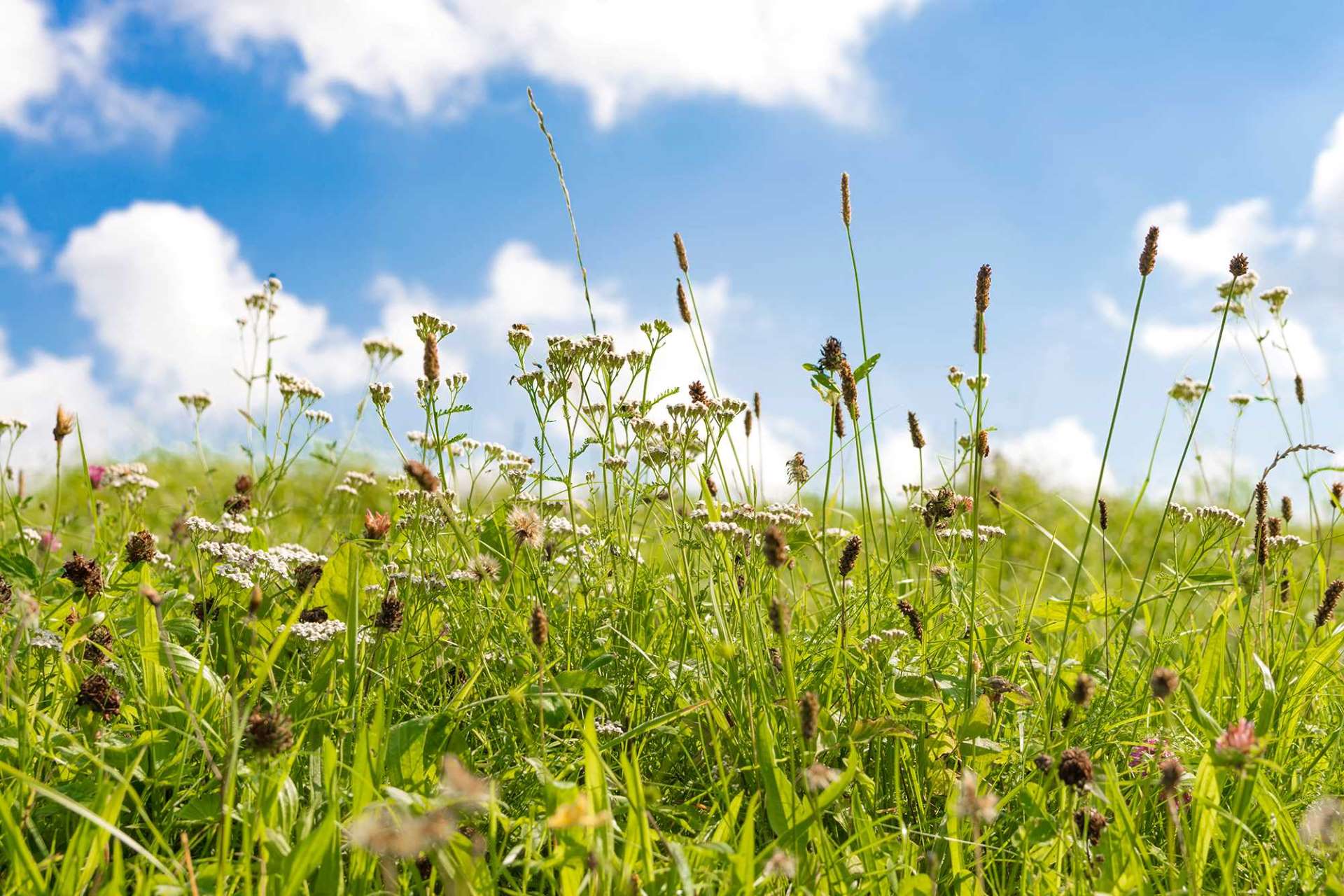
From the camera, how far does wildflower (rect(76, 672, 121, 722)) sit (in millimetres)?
2215

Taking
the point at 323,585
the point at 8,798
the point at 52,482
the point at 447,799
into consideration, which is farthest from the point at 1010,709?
the point at 52,482

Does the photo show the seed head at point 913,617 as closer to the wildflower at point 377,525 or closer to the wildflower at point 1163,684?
the wildflower at point 1163,684

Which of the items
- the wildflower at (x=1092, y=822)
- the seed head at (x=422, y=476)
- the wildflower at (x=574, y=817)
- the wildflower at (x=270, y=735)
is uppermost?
the seed head at (x=422, y=476)

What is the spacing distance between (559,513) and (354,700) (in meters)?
1.36

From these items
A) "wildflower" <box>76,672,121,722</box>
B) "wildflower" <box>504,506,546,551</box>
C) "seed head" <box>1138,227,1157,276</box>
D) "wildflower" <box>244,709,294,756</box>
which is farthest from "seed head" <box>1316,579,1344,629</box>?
"wildflower" <box>76,672,121,722</box>

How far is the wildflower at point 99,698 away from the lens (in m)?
2.21

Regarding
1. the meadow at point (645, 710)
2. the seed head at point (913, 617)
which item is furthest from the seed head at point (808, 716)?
the seed head at point (913, 617)

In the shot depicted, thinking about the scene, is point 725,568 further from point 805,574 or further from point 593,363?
point 805,574

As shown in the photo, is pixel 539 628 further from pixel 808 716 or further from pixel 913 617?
pixel 913 617

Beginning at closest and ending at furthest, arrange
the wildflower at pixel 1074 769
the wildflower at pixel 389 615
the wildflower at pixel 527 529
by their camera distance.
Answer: the wildflower at pixel 1074 769
the wildflower at pixel 527 529
the wildflower at pixel 389 615

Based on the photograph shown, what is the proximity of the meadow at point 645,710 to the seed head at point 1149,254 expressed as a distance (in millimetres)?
12

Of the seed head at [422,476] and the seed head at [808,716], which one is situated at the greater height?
the seed head at [422,476]

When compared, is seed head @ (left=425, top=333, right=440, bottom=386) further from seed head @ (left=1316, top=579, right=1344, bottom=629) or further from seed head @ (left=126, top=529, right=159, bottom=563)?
seed head @ (left=1316, top=579, right=1344, bottom=629)

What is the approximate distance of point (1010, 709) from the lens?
2.58 meters
